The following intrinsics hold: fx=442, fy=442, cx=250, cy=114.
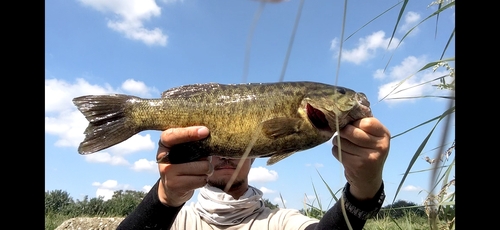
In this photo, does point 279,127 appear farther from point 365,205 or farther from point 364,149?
point 365,205

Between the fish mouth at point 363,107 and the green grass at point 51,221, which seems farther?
the green grass at point 51,221

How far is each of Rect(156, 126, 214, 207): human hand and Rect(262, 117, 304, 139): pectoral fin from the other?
347 mm

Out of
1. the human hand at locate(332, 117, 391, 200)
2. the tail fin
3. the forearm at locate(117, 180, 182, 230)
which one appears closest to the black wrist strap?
the human hand at locate(332, 117, 391, 200)

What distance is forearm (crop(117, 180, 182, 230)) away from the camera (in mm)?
3383

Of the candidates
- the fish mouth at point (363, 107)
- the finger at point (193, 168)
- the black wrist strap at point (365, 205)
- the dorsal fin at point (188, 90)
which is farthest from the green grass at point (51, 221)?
the fish mouth at point (363, 107)

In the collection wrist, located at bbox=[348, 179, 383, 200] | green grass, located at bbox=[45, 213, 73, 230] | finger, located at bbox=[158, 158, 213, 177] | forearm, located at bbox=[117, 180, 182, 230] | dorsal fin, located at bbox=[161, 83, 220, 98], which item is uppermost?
dorsal fin, located at bbox=[161, 83, 220, 98]

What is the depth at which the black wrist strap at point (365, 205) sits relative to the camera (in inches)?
121

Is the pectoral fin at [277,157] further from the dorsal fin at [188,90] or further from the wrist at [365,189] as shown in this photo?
the wrist at [365,189]

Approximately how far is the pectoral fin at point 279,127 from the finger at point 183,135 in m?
0.35

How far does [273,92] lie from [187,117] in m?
0.53

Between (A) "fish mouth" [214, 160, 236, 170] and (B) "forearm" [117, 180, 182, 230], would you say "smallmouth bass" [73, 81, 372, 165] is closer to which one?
(B) "forearm" [117, 180, 182, 230]

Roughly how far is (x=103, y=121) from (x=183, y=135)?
603 mm

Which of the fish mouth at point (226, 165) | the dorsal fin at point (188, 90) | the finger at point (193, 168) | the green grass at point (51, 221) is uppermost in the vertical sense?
the dorsal fin at point (188, 90)
